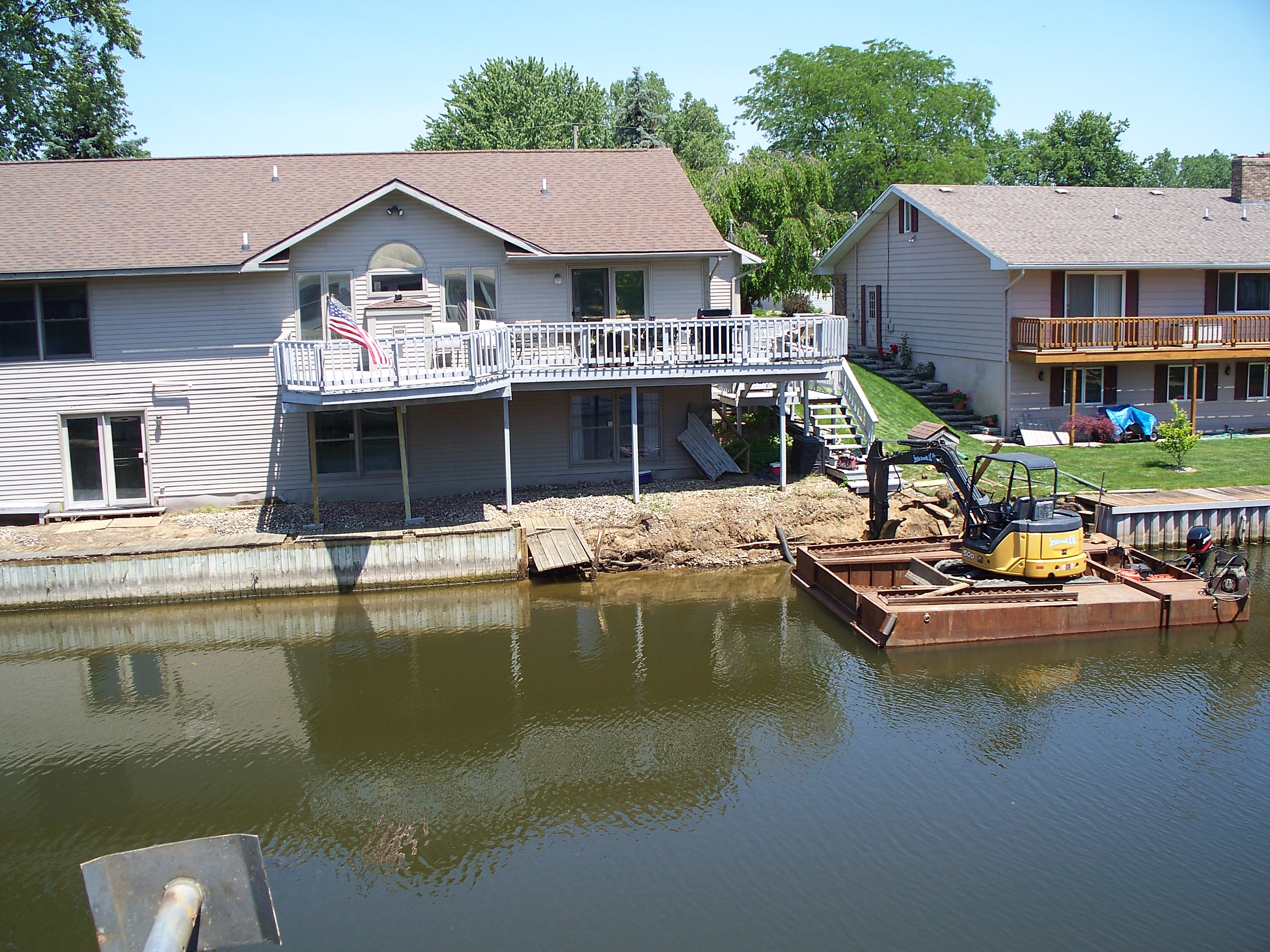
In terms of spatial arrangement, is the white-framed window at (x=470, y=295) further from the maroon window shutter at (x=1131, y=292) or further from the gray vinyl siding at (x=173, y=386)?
the maroon window shutter at (x=1131, y=292)

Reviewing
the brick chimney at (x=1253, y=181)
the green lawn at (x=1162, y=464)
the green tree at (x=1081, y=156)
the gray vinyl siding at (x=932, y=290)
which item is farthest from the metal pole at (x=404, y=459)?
the green tree at (x=1081, y=156)

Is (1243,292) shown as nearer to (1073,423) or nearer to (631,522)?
(1073,423)

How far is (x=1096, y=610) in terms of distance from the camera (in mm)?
16453

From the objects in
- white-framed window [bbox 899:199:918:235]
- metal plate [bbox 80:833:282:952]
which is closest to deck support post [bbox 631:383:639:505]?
white-framed window [bbox 899:199:918:235]

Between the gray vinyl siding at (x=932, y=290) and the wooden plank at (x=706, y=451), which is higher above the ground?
the gray vinyl siding at (x=932, y=290)

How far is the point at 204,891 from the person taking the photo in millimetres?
4410

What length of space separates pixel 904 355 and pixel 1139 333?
22.6 ft

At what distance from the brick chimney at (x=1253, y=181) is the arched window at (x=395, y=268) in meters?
24.9

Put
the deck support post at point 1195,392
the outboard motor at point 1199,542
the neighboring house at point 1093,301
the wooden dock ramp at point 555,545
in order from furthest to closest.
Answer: the deck support post at point 1195,392, the neighboring house at point 1093,301, the wooden dock ramp at point 555,545, the outboard motor at point 1199,542

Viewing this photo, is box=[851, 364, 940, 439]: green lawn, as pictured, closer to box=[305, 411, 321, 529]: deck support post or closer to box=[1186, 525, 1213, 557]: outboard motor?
box=[1186, 525, 1213, 557]: outboard motor

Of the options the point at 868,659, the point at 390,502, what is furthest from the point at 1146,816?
the point at 390,502

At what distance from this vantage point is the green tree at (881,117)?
5597 centimetres

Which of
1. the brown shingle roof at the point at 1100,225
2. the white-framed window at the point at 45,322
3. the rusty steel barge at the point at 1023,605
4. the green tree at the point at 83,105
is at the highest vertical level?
the green tree at the point at 83,105

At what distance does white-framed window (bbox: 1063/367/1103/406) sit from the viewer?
27.7 metres
